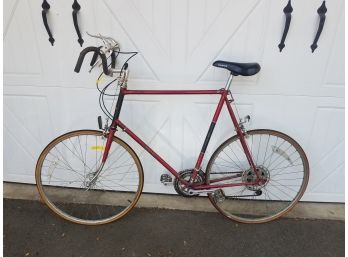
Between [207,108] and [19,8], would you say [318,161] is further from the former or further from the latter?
[19,8]

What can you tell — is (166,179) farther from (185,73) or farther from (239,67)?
(239,67)

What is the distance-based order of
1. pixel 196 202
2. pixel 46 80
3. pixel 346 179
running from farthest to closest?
pixel 196 202 → pixel 346 179 → pixel 46 80

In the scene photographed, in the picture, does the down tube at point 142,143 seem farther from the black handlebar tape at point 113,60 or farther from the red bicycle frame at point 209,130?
the black handlebar tape at point 113,60

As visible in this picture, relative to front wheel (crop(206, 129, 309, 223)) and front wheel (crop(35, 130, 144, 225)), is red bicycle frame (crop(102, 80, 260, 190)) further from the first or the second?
front wheel (crop(35, 130, 144, 225))

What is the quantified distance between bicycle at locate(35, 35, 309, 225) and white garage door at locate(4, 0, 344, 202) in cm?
17

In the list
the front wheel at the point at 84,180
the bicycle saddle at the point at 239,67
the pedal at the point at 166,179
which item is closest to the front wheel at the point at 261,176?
the pedal at the point at 166,179

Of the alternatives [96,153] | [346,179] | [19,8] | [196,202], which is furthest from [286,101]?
[19,8]

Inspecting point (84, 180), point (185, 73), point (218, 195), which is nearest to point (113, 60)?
point (185, 73)

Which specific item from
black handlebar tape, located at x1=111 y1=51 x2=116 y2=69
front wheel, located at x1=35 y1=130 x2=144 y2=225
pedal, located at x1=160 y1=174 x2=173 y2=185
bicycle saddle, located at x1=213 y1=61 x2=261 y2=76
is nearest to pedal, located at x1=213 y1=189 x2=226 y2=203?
pedal, located at x1=160 y1=174 x2=173 y2=185

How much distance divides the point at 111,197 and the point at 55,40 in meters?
1.70

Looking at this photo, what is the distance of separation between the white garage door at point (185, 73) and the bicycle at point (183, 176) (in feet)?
0.56

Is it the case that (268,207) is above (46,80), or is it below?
below

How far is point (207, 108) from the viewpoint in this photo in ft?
8.57

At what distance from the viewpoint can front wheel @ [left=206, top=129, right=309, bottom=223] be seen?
263 centimetres
